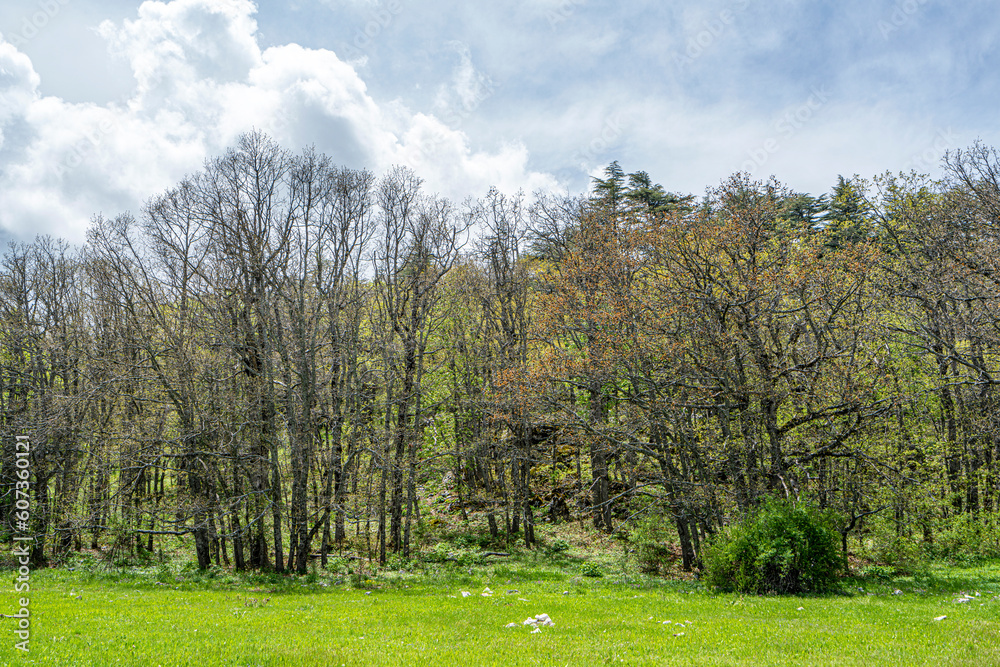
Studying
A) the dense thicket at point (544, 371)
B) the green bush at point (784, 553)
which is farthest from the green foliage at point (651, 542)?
the green bush at point (784, 553)

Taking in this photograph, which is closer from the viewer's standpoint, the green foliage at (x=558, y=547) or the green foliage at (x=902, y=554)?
the green foliage at (x=902, y=554)

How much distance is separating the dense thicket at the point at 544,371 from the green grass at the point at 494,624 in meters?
2.20

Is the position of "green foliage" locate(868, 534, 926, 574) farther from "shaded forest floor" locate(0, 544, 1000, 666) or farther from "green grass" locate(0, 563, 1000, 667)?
"green grass" locate(0, 563, 1000, 667)

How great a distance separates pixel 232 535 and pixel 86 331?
11889mm

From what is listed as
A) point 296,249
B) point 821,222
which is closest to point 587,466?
point 296,249

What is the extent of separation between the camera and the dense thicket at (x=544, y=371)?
15.1 m

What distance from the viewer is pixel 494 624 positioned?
966cm

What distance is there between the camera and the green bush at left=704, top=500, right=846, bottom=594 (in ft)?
40.5

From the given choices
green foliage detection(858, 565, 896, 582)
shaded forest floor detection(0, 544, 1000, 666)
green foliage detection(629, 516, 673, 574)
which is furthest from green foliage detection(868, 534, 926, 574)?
green foliage detection(629, 516, 673, 574)

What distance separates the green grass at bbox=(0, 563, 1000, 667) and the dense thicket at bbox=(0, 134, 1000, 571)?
2202 millimetres

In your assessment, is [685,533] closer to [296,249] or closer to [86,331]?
[296,249]

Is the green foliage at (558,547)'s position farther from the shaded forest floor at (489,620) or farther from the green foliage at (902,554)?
the green foliage at (902,554)

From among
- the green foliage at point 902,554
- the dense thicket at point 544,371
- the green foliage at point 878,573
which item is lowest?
the green foliage at point 878,573

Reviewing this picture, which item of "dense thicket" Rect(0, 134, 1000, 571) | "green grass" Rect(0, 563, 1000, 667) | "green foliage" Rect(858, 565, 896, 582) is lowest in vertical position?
"green foliage" Rect(858, 565, 896, 582)
